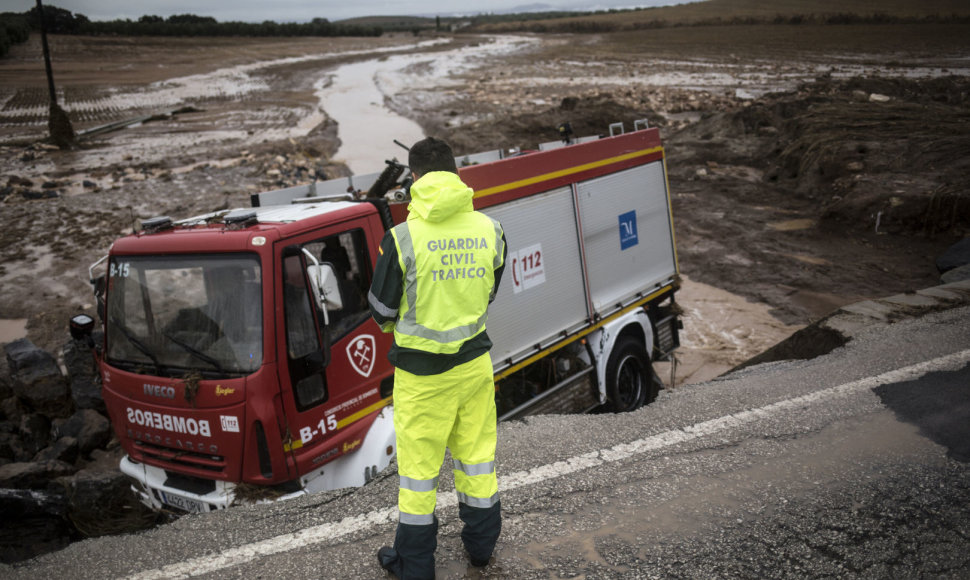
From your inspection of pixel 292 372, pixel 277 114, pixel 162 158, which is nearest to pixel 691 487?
pixel 292 372

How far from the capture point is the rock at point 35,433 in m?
6.20

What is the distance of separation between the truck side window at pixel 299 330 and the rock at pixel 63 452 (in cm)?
312

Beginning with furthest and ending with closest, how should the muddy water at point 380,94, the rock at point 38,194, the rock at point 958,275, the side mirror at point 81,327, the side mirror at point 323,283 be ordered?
1. the muddy water at point 380,94
2. the rock at point 38,194
3. the rock at point 958,275
4. the side mirror at point 81,327
5. the side mirror at point 323,283

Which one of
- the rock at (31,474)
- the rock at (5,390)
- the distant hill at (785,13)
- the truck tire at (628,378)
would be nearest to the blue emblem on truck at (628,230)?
the truck tire at (628,378)

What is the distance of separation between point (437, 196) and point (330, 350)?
1.59m

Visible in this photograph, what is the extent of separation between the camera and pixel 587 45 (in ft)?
194

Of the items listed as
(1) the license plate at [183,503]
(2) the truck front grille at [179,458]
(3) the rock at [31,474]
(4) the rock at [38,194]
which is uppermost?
(4) the rock at [38,194]

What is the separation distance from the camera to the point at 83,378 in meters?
6.62

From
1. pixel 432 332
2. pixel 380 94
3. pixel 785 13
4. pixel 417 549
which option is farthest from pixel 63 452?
pixel 785 13

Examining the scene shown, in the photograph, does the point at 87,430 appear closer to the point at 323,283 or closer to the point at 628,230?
the point at 323,283

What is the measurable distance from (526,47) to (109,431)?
6115 cm

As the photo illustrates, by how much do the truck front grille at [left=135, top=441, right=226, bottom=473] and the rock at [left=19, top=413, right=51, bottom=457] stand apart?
2816 millimetres

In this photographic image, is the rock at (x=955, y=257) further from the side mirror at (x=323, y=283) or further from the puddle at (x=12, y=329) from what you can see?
the puddle at (x=12, y=329)

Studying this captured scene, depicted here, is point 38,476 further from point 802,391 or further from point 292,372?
point 802,391
